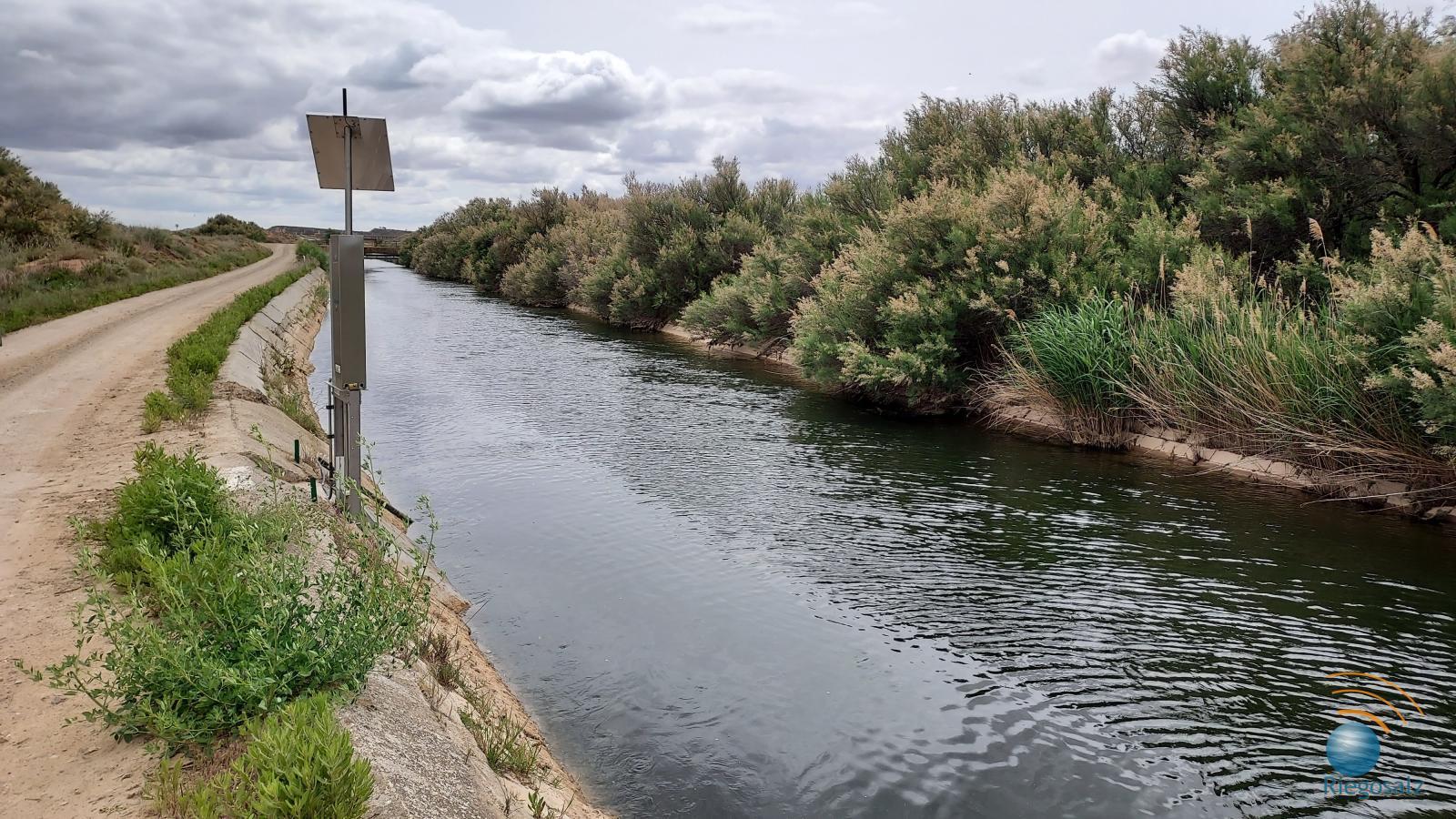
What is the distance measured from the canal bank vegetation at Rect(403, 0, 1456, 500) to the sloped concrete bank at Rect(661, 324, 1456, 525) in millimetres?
140

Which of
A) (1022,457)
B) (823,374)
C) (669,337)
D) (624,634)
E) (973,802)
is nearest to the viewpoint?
(973,802)

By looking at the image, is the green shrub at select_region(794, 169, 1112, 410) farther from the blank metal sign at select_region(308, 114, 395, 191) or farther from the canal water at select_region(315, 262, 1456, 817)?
the blank metal sign at select_region(308, 114, 395, 191)

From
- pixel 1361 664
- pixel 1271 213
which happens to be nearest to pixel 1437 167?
pixel 1271 213

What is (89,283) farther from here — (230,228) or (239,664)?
(230,228)

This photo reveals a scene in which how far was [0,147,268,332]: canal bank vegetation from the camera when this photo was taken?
22577mm

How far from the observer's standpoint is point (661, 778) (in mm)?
5488

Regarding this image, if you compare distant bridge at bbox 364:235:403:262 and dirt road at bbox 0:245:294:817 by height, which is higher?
distant bridge at bbox 364:235:403:262

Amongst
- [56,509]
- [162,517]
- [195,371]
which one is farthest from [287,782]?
[195,371]

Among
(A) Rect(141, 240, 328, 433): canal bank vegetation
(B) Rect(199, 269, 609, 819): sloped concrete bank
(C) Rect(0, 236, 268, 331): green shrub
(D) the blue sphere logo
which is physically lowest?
(D) the blue sphere logo

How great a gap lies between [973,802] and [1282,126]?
14.8 m

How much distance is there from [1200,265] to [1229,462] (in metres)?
3.39

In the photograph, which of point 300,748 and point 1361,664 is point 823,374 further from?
point 300,748

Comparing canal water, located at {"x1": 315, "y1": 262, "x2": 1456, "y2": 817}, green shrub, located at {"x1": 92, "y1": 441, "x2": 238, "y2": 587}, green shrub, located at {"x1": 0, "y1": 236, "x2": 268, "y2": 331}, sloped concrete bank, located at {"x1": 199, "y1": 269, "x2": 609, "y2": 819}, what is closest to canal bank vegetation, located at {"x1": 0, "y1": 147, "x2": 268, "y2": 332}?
green shrub, located at {"x1": 0, "y1": 236, "x2": 268, "y2": 331}

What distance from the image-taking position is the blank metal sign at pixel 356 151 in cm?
797
